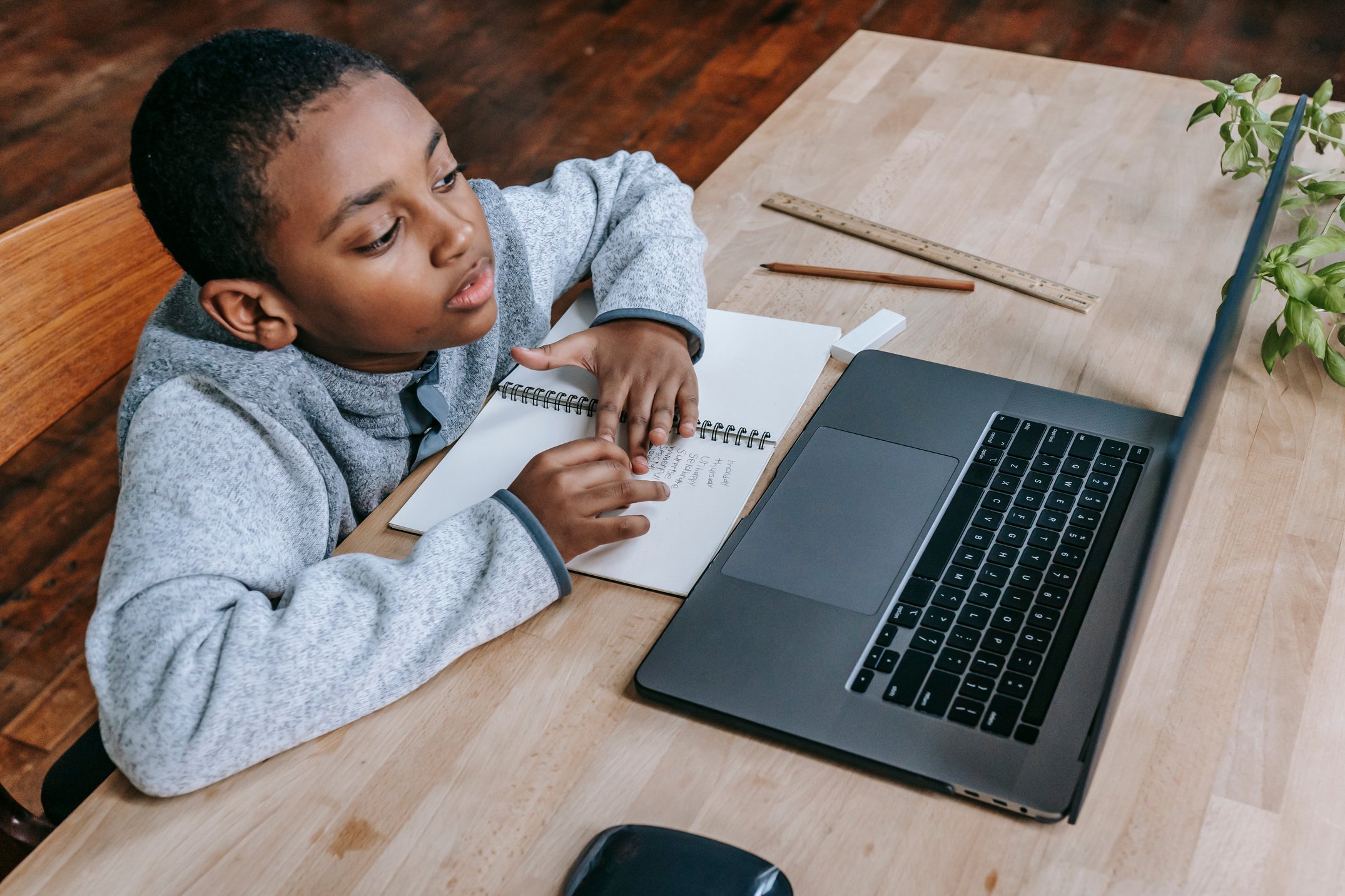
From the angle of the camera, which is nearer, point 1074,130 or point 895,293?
point 895,293

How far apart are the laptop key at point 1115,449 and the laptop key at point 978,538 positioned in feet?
0.38

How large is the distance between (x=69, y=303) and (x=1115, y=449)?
83cm

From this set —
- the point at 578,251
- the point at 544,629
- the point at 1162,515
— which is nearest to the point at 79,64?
the point at 578,251

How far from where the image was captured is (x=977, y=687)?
601 mm

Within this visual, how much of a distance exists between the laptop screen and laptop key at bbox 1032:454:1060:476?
0.09 metres

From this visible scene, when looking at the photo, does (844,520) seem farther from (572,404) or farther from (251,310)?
(251,310)

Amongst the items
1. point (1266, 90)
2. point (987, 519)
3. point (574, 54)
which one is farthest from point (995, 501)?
point (574, 54)

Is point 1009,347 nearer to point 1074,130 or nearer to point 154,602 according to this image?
point 1074,130

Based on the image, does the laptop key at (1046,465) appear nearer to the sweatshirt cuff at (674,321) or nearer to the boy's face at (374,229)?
the sweatshirt cuff at (674,321)

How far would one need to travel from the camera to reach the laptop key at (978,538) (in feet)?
2.27

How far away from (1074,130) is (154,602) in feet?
3.28

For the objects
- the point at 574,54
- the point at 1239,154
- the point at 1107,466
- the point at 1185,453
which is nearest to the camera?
the point at 1185,453

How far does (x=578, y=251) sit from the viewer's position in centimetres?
110

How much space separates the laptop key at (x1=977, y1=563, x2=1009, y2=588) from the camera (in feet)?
2.18
